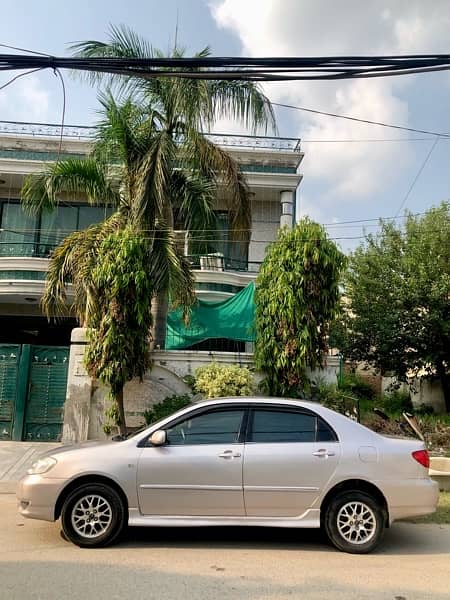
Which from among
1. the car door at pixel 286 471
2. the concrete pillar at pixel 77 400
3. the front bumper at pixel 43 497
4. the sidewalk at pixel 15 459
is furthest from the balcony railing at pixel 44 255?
the front bumper at pixel 43 497

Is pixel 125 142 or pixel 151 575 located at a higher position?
pixel 125 142

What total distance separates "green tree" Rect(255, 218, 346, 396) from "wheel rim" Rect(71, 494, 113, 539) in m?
5.61

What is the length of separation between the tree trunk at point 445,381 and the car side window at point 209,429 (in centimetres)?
1023

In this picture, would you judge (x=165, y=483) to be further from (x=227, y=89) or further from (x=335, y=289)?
(x=227, y=89)

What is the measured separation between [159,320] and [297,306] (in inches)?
130

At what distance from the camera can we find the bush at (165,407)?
34.4 feet

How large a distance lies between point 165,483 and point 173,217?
7779 millimetres

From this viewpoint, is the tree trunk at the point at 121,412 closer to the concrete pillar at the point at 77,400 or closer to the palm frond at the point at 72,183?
the concrete pillar at the point at 77,400

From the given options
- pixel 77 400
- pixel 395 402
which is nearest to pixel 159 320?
pixel 77 400

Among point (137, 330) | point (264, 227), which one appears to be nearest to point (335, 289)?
point (137, 330)

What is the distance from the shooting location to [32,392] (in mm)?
11109

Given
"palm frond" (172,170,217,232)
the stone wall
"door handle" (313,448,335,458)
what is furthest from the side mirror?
"palm frond" (172,170,217,232)

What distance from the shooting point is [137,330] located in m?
10.3

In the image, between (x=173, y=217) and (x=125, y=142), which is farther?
(x=173, y=217)
